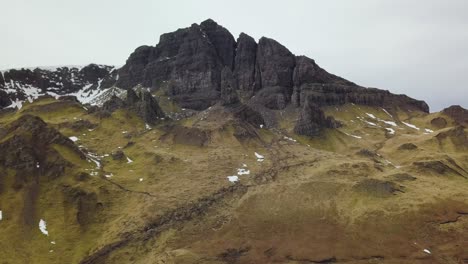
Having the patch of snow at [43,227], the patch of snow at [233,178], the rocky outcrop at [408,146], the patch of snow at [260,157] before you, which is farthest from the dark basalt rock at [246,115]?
the patch of snow at [43,227]

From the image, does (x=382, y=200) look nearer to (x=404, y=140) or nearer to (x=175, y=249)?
(x=175, y=249)

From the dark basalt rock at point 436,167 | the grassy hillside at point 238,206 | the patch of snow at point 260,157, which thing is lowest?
the grassy hillside at point 238,206

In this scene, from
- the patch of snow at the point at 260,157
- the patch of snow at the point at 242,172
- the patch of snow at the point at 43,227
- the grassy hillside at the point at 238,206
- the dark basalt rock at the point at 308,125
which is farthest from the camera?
the dark basalt rock at the point at 308,125

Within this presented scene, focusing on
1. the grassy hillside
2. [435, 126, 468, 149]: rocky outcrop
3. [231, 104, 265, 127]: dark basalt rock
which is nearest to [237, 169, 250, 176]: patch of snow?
the grassy hillside

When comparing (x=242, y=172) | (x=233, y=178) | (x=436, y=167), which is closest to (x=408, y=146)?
(x=436, y=167)

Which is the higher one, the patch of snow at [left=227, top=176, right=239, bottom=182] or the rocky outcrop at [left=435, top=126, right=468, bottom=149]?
the rocky outcrop at [left=435, top=126, right=468, bottom=149]

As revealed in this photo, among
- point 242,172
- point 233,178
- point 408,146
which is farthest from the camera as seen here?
point 408,146

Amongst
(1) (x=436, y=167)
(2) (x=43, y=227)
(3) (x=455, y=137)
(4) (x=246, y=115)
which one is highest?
(3) (x=455, y=137)

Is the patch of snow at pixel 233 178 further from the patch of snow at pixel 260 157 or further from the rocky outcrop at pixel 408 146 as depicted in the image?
the rocky outcrop at pixel 408 146

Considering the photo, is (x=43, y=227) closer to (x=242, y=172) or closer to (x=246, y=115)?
(x=242, y=172)

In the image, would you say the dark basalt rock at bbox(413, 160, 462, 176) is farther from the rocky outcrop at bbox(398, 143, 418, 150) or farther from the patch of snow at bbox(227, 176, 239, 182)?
the patch of snow at bbox(227, 176, 239, 182)

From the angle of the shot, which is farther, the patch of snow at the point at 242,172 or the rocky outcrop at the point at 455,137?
the rocky outcrop at the point at 455,137
